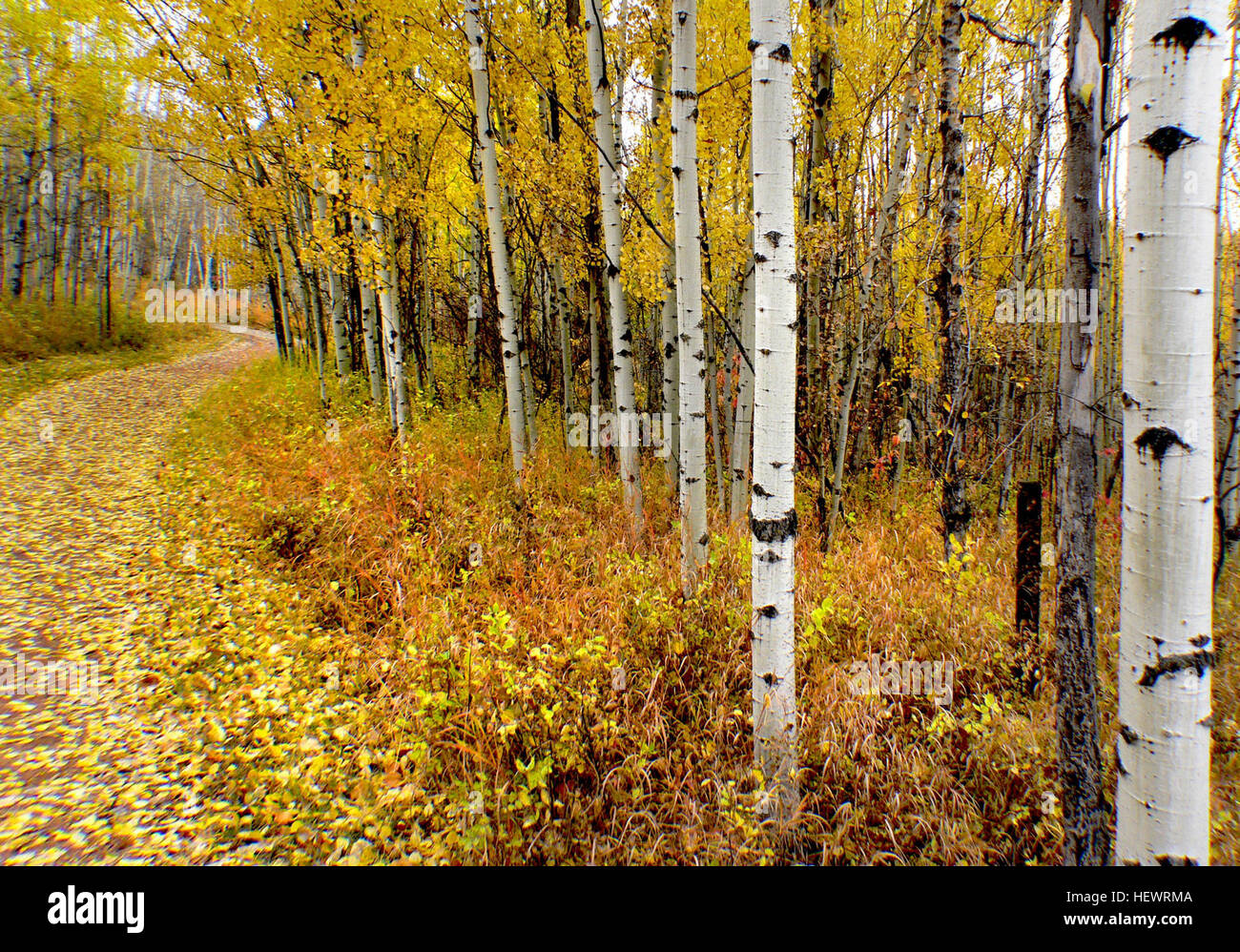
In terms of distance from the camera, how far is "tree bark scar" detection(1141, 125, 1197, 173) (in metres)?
1.35

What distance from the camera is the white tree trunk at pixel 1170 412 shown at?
1355mm

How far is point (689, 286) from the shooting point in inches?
172

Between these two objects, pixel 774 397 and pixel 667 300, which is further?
pixel 667 300

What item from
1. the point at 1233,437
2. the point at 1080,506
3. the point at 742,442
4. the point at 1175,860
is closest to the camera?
the point at 1175,860

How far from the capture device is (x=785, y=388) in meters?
2.61

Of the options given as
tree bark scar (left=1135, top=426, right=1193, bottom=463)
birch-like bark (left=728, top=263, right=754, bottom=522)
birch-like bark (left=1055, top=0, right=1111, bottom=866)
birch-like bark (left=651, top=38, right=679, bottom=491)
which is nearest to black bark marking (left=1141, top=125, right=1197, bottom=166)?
tree bark scar (left=1135, top=426, right=1193, bottom=463)

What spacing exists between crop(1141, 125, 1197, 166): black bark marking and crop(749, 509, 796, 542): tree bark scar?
1.70 m

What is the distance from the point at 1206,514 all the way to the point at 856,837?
2216 millimetres

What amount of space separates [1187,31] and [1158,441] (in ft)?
3.31

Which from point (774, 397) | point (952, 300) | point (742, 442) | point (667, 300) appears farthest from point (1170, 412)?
Answer: point (667, 300)

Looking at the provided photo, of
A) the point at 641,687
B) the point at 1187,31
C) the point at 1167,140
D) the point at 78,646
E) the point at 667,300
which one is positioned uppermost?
the point at 667,300

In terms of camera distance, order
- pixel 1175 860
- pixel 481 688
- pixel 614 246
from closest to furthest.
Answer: pixel 1175 860 → pixel 481 688 → pixel 614 246

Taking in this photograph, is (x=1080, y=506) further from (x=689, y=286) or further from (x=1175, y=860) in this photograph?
(x=689, y=286)

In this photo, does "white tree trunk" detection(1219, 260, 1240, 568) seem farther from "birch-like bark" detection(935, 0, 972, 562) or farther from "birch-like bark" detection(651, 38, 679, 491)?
"birch-like bark" detection(651, 38, 679, 491)
